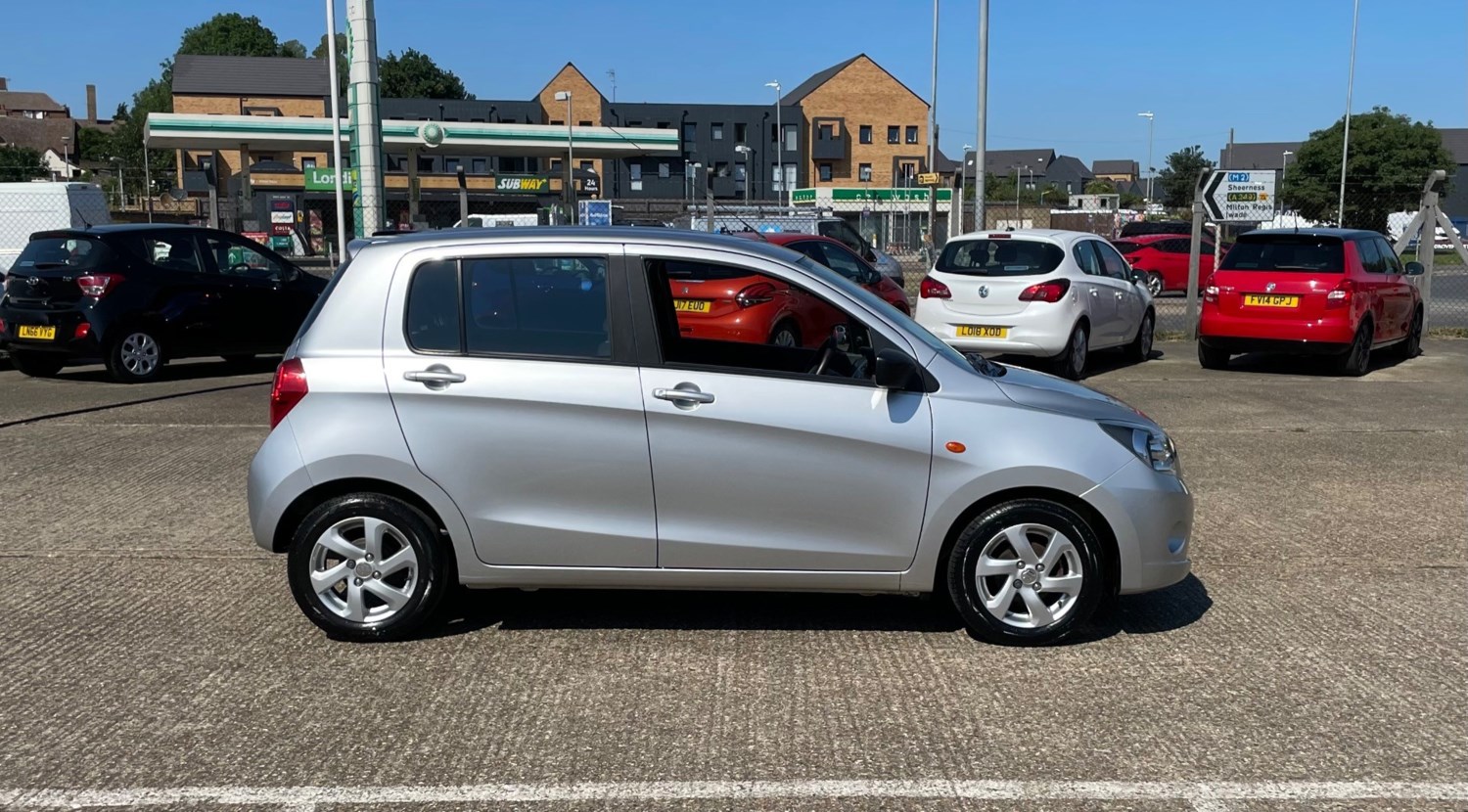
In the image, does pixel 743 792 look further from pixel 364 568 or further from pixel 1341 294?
pixel 1341 294

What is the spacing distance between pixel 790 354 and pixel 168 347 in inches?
379

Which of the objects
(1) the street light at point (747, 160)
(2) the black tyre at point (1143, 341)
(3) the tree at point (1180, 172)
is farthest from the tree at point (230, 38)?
(2) the black tyre at point (1143, 341)

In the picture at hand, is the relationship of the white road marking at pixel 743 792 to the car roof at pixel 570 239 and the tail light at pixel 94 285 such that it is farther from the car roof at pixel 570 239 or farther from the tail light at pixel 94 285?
the tail light at pixel 94 285

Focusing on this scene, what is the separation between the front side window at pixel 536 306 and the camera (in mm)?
5035

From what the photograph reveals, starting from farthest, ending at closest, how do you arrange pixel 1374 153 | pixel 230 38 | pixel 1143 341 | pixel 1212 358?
1. pixel 230 38
2. pixel 1374 153
3. pixel 1143 341
4. pixel 1212 358

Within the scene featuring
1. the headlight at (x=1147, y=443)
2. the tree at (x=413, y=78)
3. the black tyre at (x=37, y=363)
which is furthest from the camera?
the tree at (x=413, y=78)

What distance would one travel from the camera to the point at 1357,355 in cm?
1338

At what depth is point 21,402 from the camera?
11562 mm

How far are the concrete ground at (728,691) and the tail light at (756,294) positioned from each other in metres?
1.44

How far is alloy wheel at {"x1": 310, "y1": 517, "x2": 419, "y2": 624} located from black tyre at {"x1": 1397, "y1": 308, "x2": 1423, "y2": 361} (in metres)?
14.0

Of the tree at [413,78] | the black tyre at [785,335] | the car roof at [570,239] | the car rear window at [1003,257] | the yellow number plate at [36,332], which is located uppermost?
the tree at [413,78]

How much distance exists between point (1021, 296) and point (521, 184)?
4379cm

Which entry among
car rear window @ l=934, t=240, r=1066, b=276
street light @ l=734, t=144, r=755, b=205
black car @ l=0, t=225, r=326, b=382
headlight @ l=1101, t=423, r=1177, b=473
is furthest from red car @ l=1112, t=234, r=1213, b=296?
street light @ l=734, t=144, r=755, b=205

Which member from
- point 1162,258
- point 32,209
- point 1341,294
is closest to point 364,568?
point 1341,294
